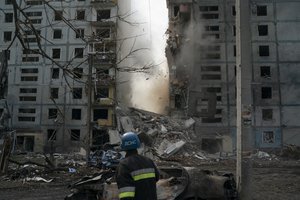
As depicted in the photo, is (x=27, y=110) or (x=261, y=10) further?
(x=27, y=110)

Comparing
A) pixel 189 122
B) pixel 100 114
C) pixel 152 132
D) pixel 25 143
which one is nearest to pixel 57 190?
pixel 152 132

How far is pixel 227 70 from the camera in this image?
4078cm

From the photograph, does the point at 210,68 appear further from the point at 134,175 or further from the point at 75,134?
the point at 134,175

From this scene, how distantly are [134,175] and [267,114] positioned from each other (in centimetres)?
3717

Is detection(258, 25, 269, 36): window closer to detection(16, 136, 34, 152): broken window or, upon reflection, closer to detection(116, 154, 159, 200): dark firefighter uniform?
detection(16, 136, 34, 152): broken window

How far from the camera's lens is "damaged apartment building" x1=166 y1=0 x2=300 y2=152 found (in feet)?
130

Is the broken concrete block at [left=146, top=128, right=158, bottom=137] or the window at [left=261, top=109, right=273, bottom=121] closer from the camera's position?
the broken concrete block at [left=146, top=128, right=158, bottom=137]

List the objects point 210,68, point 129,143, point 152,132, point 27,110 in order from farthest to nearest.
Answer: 1. point 27,110
2. point 210,68
3. point 152,132
4. point 129,143

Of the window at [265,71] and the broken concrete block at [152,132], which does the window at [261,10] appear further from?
the broken concrete block at [152,132]

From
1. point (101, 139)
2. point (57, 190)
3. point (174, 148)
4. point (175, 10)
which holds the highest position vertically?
point (175, 10)

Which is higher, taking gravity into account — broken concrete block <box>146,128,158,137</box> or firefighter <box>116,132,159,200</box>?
firefighter <box>116,132,159,200</box>

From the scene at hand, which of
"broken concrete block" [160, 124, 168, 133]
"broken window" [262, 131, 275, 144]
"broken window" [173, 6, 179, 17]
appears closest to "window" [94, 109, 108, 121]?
"broken concrete block" [160, 124, 168, 133]

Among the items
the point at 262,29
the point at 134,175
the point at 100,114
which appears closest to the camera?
the point at 134,175

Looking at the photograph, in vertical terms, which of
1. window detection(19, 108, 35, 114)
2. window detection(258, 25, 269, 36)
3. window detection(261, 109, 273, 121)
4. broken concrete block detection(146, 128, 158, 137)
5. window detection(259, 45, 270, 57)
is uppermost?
window detection(258, 25, 269, 36)
